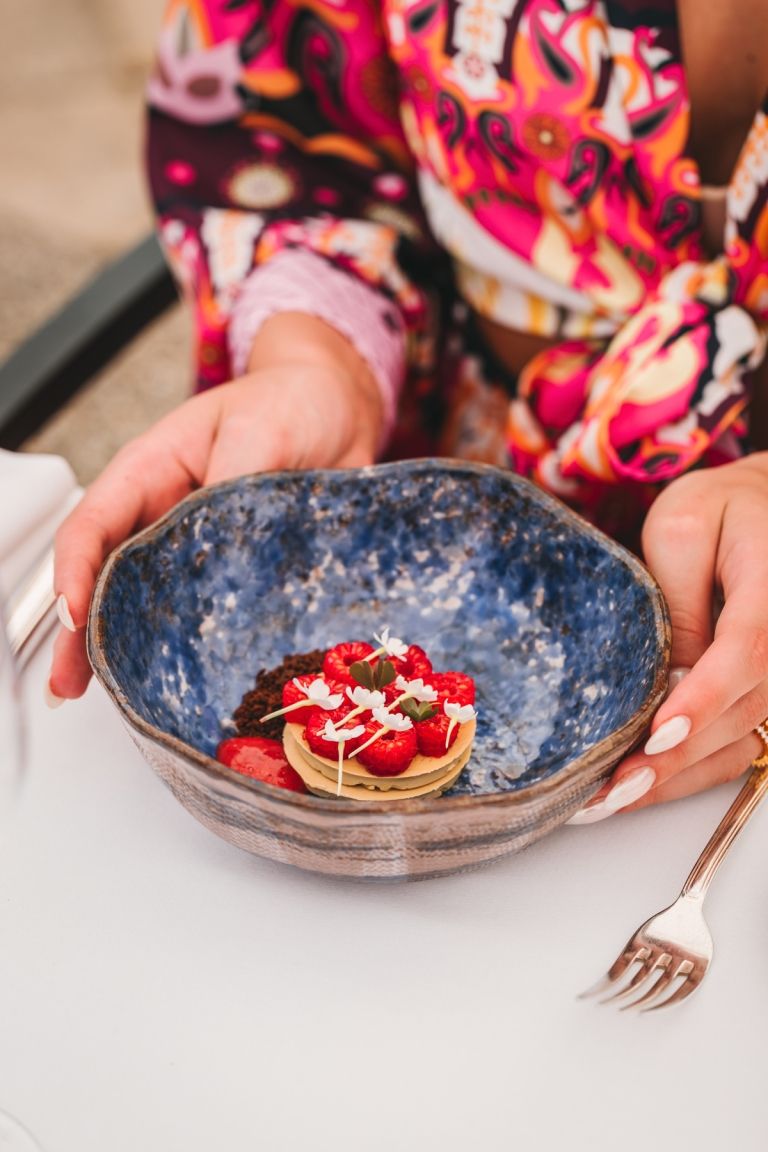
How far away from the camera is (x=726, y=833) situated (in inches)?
22.3

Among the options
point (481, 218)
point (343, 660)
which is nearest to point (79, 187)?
point (481, 218)

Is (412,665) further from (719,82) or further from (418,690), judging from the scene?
(719,82)

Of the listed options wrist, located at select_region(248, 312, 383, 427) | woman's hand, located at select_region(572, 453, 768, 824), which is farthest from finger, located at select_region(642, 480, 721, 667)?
wrist, located at select_region(248, 312, 383, 427)

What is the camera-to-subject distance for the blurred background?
203cm

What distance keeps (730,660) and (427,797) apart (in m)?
0.17

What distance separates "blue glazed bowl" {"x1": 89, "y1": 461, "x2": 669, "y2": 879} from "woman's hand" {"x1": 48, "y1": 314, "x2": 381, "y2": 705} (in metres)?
0.03

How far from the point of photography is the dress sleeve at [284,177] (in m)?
0.95

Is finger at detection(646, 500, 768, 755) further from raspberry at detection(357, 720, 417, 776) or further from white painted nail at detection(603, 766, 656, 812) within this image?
raspberry at detection(357, 720, 417, 776)

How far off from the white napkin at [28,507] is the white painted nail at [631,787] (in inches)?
16.5

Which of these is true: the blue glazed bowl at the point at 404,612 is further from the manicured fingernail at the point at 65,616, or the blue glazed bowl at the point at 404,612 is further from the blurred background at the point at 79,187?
the blurred background at the point at 79,187

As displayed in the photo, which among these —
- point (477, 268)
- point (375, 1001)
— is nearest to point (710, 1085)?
point (375, 1001)

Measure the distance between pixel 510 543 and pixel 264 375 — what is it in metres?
0.23

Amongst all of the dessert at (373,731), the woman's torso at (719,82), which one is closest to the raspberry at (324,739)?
the dessert at (373,731)

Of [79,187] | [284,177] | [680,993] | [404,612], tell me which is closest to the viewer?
[680,993]
